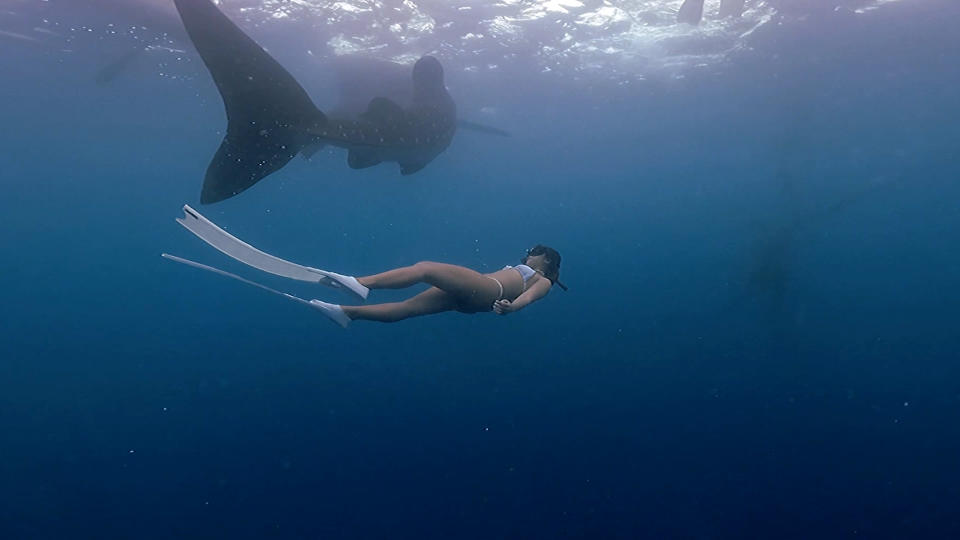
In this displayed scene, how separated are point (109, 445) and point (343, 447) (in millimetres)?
6363

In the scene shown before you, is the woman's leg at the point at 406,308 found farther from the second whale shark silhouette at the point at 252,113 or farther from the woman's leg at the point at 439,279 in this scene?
the second whale shark silhouette at the point at 252,113

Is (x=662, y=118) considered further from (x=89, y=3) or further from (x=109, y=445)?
(x=109, y=445)

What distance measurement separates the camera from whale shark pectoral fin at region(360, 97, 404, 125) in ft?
36.7

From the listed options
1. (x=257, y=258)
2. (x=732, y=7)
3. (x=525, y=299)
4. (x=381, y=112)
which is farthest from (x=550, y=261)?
(x=732, y=7)

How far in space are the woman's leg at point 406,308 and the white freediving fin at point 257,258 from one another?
0.31 m

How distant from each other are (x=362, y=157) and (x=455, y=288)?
7.55m

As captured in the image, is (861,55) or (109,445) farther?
(861,55)

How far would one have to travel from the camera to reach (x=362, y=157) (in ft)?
42.9

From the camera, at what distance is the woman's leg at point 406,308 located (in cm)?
664

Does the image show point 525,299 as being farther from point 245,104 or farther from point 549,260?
point 245,104

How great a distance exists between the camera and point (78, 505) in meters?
12.5

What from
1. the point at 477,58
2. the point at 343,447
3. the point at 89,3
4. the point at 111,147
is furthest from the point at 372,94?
the point at 111,147

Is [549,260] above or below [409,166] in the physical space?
above

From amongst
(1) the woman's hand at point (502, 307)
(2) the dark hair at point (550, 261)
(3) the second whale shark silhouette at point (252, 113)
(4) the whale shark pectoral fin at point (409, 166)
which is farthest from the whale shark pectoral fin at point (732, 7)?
(1) the woman's hand at point (502, 307)
